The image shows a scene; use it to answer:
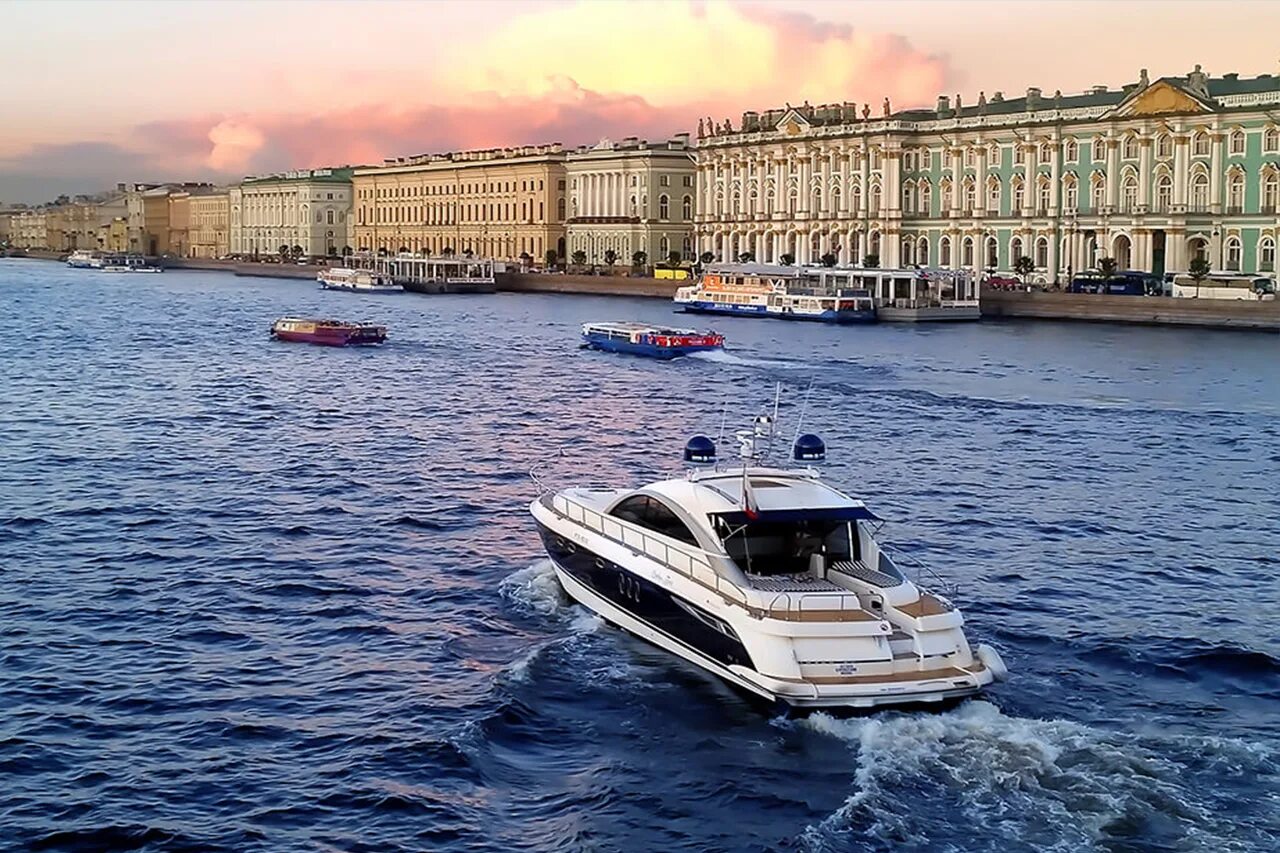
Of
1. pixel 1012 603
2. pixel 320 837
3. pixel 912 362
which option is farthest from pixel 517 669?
pixel 912 362

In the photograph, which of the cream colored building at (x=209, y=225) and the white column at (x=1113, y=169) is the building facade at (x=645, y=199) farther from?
the cream colored building at (x=209, y=225)

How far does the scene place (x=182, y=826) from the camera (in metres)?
10.5

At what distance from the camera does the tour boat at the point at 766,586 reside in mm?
11875

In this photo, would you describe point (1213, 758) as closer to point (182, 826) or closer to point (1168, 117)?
point (182, 826)

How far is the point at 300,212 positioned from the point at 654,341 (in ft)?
327

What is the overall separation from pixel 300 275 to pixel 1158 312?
79415 mm

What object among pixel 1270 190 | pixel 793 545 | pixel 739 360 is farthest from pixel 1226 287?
pixel 793 545

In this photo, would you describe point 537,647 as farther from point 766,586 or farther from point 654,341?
point 654,341

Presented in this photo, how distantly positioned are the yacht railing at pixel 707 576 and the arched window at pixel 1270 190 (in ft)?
168

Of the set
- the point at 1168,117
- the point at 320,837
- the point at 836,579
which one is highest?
the point at 1168,117

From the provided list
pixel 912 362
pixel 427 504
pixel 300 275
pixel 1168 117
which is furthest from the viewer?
pixel 300 275

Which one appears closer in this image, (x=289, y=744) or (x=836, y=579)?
(x=289, y=744)

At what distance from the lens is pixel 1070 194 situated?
224 feet

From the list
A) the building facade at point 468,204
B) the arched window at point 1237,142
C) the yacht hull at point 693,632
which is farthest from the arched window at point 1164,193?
the yacht hull at point 693,632
